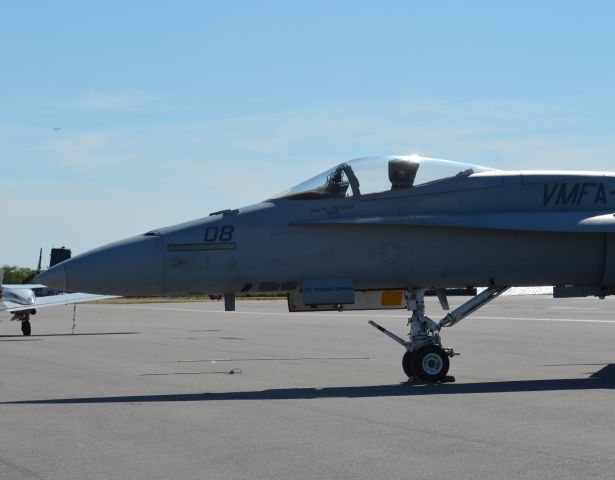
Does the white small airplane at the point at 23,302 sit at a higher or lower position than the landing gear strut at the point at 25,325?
higher

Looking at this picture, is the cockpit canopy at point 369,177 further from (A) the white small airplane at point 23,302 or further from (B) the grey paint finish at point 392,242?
(A) the white small airplane at point 23,302

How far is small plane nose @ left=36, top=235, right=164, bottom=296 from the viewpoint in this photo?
1238 centimetres

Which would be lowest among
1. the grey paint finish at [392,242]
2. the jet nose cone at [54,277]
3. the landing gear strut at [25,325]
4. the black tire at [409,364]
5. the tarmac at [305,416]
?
the tarmac at [305,416]

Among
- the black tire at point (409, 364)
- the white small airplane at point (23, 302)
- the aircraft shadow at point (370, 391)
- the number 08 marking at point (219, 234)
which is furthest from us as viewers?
the white small airplane at point (23, 302)

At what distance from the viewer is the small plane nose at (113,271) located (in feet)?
40.6

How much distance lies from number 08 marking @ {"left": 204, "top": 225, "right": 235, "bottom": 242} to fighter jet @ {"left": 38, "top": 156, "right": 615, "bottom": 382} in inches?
0.7

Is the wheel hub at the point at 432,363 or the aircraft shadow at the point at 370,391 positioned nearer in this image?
the aircraft shadow at the point at 370,391

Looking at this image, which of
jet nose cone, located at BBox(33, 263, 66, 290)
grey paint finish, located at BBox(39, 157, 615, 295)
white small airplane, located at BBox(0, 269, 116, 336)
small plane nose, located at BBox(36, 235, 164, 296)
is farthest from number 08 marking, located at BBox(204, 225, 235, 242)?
white small airplane, located at BBox(0, 269, 116, 336)

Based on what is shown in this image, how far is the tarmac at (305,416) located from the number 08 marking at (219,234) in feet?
6.40

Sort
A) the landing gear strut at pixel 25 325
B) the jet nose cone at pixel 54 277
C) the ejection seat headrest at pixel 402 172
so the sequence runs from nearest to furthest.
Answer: the jet nose cone at pixel 54 277 → the ejection seat headrest at pixel 402 172 → the landing gear strut at pixel 25 325

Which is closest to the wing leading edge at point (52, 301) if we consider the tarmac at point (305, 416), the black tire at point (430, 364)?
the tarmac at point (305, 416)

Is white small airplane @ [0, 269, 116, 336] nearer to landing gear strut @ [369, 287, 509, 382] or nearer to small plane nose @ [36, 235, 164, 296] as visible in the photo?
small plane nose @ [36, 235, 164, 296]

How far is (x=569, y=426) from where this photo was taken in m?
9.05

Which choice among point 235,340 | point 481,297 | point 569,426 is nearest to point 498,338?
point 235,340
